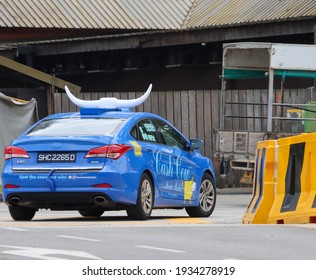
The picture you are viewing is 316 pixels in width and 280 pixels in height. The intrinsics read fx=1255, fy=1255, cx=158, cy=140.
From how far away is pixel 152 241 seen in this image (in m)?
12.4

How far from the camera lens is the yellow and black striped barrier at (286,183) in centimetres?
1498

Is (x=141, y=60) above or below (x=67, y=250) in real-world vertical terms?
above

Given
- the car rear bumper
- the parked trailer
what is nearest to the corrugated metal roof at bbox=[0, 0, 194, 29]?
the parked trailer

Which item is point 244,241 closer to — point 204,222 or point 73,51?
point 204,222

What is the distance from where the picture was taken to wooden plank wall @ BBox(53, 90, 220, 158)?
29156mm

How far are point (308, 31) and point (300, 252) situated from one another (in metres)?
18.4

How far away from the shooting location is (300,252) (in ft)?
37.8

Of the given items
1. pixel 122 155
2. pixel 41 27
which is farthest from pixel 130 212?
pixel 41 27

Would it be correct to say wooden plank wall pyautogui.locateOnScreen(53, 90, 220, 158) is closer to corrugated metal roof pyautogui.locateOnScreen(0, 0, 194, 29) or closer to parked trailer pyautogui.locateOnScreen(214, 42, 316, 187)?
corrugated metal roof pyautogui.locateOnScreen(0, 0, 194, 29)

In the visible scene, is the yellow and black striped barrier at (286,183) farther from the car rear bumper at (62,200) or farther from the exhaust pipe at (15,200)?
the exhaust pipe at (15,200)

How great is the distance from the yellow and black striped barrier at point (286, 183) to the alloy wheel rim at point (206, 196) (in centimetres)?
145

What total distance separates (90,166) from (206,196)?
2.87 meters

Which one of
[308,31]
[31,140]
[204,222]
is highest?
[308,31]

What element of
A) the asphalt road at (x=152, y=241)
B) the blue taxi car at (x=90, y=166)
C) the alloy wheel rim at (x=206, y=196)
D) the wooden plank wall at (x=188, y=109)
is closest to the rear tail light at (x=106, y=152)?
the blue taxi car at (x=90, y=166)
